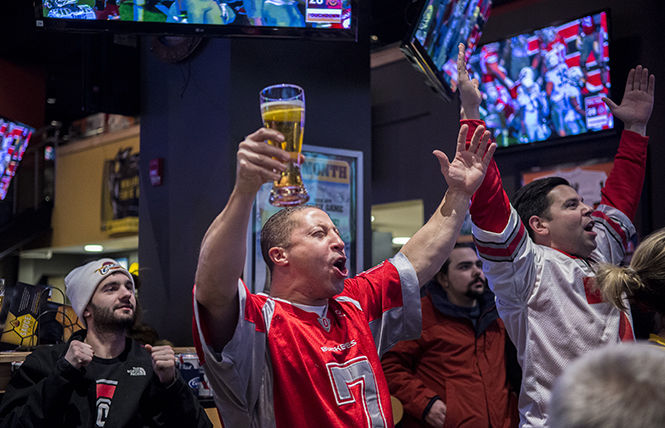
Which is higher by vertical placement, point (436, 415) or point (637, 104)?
point (637, 104)

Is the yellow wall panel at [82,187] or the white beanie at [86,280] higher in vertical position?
the yellow wall panel at [82,187]

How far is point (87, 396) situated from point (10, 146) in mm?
5093

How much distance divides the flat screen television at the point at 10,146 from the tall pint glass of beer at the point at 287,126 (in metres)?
6.15

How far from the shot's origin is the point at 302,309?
6.53 feet

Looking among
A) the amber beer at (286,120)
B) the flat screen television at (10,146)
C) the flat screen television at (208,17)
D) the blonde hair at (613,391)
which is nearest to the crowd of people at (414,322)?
the blonde hair at (613,391)

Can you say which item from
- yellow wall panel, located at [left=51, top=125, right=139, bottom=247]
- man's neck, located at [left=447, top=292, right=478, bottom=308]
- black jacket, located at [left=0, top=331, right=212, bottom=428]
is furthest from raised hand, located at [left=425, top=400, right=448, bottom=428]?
yellow wall panel, located at [left=51, top=125, right=139, bottom=247]

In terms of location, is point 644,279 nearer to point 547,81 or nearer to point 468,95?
point 468,95

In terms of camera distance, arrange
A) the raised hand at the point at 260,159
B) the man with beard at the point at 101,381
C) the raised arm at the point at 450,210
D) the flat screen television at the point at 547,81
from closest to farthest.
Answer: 1. the raised hand at the point at 260,159
2. the raised arm at the point at 450,210
3. the man with beard at the point at 101,381
4. the flat screen television at the point at 547,81

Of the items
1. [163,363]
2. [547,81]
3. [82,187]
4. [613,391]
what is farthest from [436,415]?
[82,187]

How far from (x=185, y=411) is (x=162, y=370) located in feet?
0.62

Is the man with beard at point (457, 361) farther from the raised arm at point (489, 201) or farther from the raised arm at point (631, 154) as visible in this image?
the raised arm at point (489, 201)

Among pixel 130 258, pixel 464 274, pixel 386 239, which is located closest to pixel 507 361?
pixel 464 274

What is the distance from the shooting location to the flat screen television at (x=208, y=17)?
304 centimetres

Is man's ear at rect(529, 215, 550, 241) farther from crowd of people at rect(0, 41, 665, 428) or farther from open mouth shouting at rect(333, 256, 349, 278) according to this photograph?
open mouth shouting at rect(333, 256, 349, 278)
